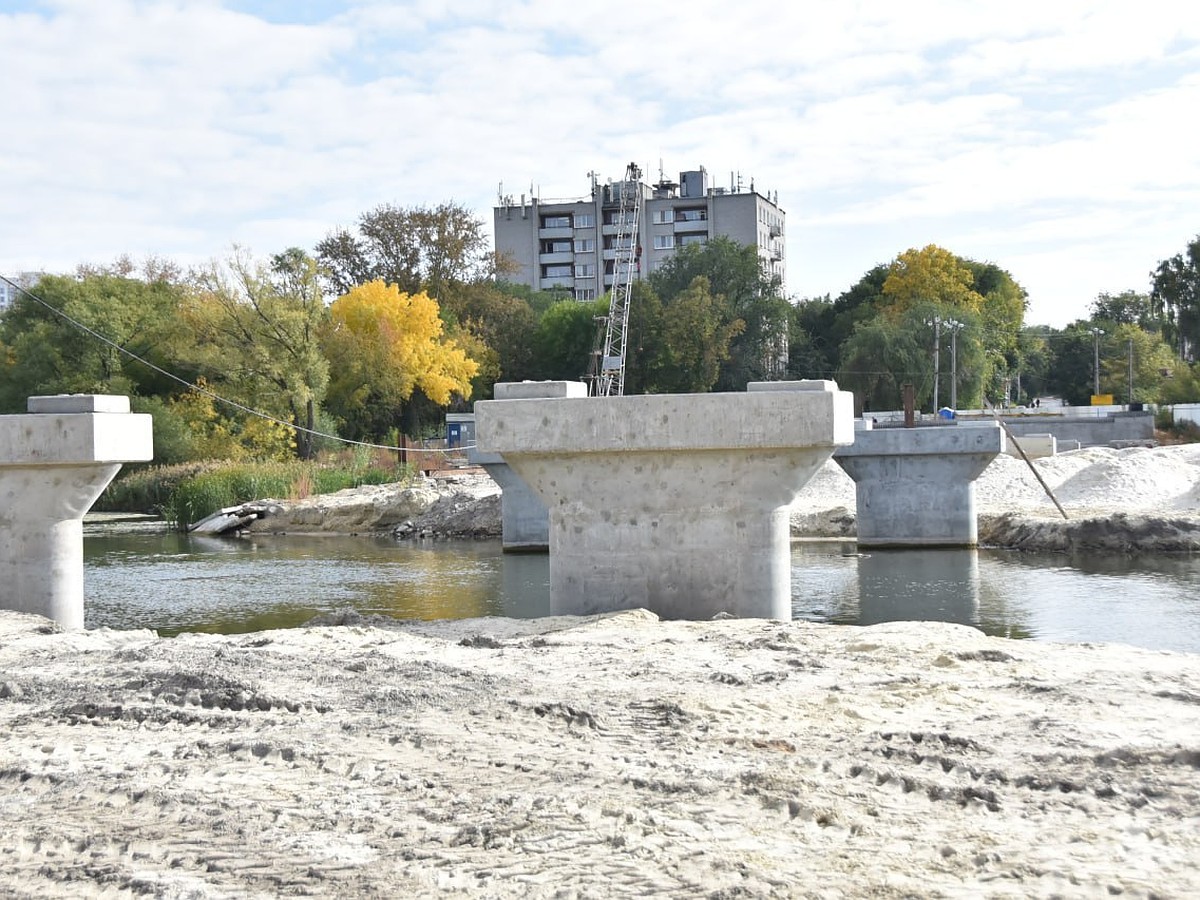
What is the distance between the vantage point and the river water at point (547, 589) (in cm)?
1348

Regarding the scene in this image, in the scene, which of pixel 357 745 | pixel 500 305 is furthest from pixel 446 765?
pixel 500 305

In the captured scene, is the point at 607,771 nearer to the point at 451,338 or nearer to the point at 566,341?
the point at 451,338

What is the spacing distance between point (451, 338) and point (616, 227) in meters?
43.7

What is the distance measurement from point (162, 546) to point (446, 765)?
22303 millimetres

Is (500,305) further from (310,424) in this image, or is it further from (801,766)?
(801,766)

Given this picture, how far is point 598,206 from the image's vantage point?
95.0 m

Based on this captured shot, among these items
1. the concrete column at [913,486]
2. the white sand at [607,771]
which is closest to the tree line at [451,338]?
the concrete column at [913,486]

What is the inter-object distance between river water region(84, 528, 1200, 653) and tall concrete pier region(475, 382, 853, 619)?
10.5ft

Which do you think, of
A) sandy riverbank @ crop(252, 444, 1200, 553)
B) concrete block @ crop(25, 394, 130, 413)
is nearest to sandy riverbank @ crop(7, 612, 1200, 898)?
concrete block @ crop(25, 394, 130, 413)

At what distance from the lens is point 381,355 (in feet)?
159

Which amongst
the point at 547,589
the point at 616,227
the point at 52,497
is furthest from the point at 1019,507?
the point at 616,227

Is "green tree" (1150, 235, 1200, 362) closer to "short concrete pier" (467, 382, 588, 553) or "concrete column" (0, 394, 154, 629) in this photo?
"short concrete pier" (467, 382, 588, 553)

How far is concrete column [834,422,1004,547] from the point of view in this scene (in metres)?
21.0

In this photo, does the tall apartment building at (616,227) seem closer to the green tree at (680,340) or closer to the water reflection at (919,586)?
the green tree at (680,340)
